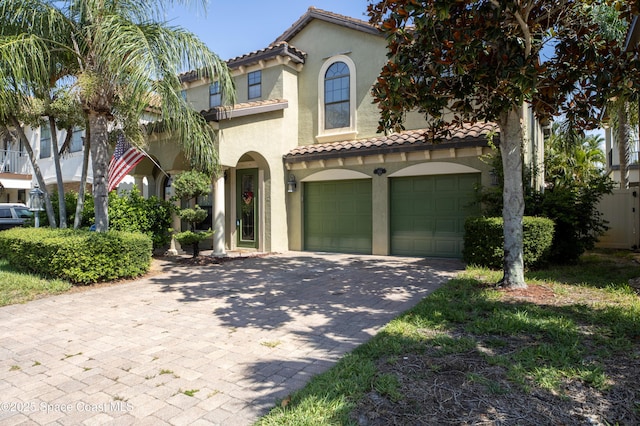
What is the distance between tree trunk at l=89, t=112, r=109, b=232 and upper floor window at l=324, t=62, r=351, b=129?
704 centimetres

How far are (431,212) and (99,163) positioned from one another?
346 inches

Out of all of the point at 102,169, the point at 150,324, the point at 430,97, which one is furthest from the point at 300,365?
the point at 102,169

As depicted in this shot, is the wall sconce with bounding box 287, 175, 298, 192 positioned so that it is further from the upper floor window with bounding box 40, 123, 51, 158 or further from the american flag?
the upper floor window with bounding box 40, 123, 51, 158

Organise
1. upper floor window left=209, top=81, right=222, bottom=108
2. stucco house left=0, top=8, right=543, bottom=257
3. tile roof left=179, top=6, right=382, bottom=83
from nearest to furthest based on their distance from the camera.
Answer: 1. stucco house left=0, top=8, right=543, bottom=257
2. tile roof left=179, top=6, right=382, bottom=83
3. upper floor window left=209, top=81, right=222, bottom=108

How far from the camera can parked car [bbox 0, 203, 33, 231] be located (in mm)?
15327

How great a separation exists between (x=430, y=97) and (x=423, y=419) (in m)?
5.00

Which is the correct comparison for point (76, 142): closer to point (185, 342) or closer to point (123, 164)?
point (123, 164)

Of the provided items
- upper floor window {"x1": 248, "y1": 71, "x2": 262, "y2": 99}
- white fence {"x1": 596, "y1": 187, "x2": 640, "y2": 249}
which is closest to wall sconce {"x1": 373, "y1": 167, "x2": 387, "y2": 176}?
upper floor window {"x1": 248, "y1": 71, "x2": 262, "y2": 99}

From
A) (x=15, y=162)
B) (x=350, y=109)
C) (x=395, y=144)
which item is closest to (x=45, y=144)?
(x=15, y=162)

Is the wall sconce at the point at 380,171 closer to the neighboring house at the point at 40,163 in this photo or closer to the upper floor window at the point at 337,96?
the upper floor window at the point at 337,96

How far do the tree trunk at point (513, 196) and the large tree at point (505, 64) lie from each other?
0.05ft

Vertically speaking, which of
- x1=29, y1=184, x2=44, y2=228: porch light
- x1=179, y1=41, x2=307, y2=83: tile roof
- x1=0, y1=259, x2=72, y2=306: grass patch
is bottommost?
x1=0, y1=259, x2=72, y2=306: grass patch

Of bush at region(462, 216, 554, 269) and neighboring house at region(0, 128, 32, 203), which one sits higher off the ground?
neighboring house at region(0, 128, 32, 203)

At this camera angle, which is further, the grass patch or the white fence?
the white fence
